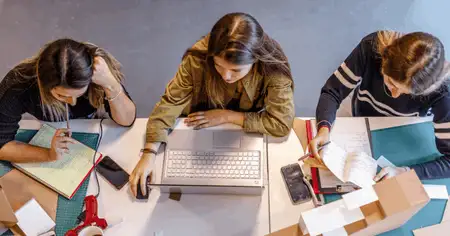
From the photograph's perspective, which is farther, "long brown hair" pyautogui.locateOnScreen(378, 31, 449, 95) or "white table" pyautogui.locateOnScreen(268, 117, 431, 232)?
"white table" pyautogui.locateOnScreen(268, 117, 431, 232)

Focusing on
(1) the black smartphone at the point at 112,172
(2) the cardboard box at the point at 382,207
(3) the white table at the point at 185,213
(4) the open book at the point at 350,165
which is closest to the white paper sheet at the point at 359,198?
(2) the cardboard box at the point at 382,207

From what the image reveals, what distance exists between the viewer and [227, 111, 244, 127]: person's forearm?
1.58 m

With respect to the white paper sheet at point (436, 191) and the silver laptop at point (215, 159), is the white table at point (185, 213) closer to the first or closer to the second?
the silver laptop at point (215, 159)

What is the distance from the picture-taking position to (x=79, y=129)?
1663mm

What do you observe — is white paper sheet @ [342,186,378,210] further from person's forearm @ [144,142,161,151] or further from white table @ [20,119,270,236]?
person's forearm @ [144,142,161,151]

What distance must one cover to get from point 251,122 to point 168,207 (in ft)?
1.30

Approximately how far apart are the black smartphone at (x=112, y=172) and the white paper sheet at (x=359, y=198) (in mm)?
768

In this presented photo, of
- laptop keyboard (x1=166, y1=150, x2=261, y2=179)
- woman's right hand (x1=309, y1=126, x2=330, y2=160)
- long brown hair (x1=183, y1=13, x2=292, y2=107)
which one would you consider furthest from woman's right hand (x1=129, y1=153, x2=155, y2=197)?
woman's right hand (x1=309, y1=126, x2=330, y2=160)

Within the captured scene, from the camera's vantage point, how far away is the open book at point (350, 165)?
1.46 meters

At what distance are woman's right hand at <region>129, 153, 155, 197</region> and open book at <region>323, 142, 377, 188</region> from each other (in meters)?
0.59

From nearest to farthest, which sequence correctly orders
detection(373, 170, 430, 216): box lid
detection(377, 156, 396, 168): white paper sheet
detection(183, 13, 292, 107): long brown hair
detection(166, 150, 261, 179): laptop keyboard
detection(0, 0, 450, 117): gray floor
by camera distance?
detection(373, 170, 430, 216): box lid, detection(183, 13, 292, 107): long brown hair, detection(166, 150, 261, 179): laptop keyboard, detection(377, 156, 396, 168): white paper sheet, detection(0, 0, 450, 117): gray floor

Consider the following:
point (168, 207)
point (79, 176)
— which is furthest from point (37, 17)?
point (168, 207)

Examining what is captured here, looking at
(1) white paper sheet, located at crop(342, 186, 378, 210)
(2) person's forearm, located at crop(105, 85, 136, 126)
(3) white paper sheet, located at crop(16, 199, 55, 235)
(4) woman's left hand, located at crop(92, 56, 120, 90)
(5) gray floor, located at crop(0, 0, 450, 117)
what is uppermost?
(5) gray floor, located at crop(0, 0, 450, 117)

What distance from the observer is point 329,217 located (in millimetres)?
1154
